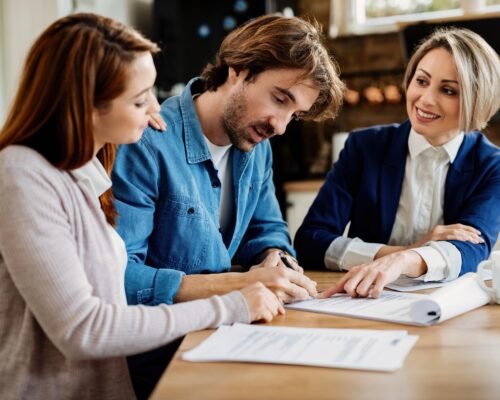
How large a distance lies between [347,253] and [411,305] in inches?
23.0

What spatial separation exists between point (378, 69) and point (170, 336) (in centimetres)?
345

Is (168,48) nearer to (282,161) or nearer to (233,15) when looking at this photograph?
(233,15)

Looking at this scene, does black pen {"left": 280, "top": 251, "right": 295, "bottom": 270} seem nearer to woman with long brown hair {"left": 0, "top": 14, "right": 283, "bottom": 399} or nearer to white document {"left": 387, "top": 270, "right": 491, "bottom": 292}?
white document {"left": 387, "top": 270, "right": 491, "bottom": 292}

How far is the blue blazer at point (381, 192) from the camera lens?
74.0 inches

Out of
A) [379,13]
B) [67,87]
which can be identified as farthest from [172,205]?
[379,13]

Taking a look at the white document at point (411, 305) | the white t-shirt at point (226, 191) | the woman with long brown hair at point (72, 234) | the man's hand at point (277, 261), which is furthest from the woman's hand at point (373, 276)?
the white t-shirt at point (226, 191)

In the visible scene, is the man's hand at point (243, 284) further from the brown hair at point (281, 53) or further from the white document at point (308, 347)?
the brown hair at point (281, 53)

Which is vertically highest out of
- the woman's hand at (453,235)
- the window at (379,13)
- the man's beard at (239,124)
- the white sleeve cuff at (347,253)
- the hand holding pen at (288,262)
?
the window at (379,13)

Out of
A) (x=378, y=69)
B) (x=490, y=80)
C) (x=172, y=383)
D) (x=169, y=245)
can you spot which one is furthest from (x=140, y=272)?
(x=378, y=69)

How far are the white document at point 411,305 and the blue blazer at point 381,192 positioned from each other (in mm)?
446

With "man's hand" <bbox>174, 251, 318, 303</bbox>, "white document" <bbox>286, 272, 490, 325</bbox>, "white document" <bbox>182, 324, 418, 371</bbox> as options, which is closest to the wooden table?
"white document" <bbox>182, 324, 418, 371</bbox>

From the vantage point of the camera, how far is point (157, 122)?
1604 millimetres

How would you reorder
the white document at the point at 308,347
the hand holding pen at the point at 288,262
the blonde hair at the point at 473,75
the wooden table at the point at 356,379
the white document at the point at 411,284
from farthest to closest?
the blonde hair at the point at 473,75
the hand holding pen at the point at 288,262
the white document at the point at 411,284
the white document at the point at 308,347
the wooden table at the point at 356,379

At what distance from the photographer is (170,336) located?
1.08 meters
